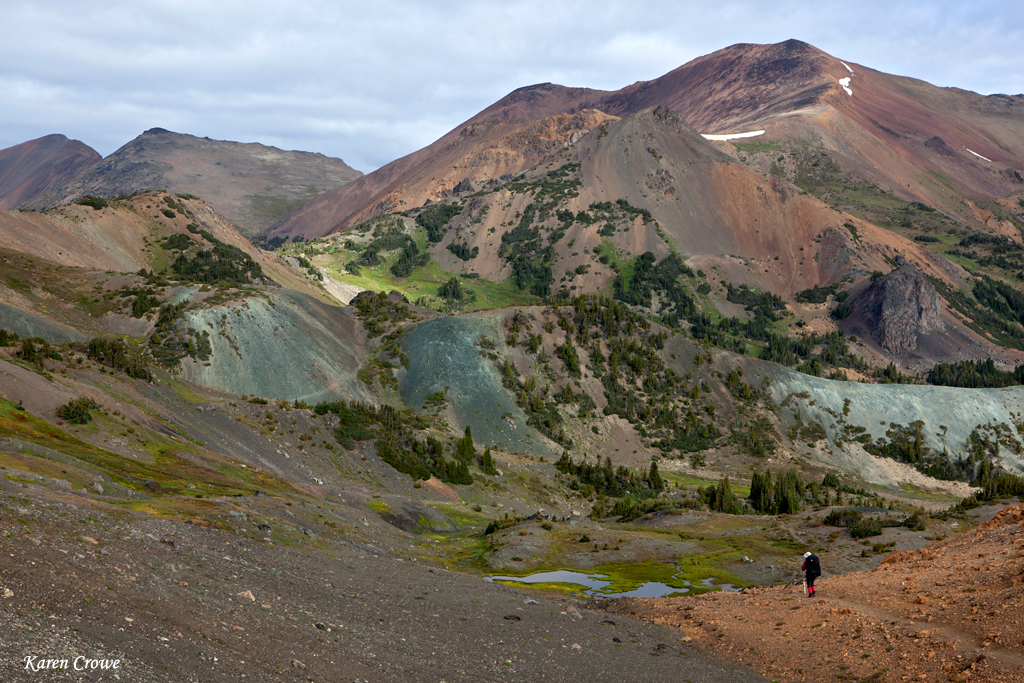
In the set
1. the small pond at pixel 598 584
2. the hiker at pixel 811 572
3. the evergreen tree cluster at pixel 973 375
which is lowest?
the small pond at pixel 598 584

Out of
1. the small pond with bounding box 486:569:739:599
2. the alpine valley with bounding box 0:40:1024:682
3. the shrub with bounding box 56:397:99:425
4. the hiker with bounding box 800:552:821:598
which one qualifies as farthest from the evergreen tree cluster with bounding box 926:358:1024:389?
the shrub with bounding box 56:397:99:425

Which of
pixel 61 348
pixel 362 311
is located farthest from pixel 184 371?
pixel 362 311

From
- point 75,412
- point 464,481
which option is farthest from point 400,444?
point 75,412

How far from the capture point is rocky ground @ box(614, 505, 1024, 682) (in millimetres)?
20719

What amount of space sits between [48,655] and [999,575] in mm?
30785

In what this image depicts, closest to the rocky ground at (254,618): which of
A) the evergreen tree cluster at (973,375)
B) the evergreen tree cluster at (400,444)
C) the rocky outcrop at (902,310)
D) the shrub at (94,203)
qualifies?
the evergreen tree cluster at (400,444)

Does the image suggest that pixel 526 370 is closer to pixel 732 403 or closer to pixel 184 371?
pixel 732 403

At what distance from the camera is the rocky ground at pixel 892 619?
816 inches

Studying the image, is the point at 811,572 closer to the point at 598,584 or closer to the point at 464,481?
the point at 598,584

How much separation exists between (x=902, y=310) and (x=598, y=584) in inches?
6538

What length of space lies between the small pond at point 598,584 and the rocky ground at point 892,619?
5.08 metres

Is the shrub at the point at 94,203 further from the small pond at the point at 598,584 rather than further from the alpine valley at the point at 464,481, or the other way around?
the small pond at the point at 598,584

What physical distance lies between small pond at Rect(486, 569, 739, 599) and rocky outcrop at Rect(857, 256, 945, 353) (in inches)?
6198

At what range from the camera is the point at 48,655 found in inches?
507
